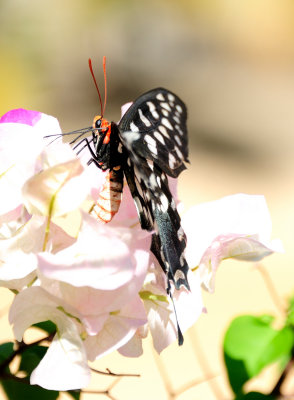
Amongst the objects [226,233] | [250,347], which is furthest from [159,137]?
[250,347]

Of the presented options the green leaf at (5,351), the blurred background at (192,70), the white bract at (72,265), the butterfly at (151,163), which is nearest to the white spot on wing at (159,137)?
the butterfly at (151,163)

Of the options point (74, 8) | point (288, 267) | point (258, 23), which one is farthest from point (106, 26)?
point (288, 267)

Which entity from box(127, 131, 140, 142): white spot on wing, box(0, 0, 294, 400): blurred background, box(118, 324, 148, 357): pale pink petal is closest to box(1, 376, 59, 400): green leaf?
box(118, 324, 148, 357): pale pink petal

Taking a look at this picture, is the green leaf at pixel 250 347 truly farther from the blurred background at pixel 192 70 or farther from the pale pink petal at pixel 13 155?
the blurred background at pixel 192 70

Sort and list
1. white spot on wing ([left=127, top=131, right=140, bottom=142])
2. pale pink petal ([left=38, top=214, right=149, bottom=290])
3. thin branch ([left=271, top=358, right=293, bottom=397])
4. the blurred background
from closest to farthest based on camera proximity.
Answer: pale pink petal ([left=38, top=214, right=149, bottom=290])
white spot on wing ([left=127, top=131, right=140, bottom=142])
thin branch ([left=271, top=358, right=293, bottom=397])
the blurred background

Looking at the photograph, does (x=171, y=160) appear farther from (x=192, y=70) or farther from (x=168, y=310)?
(x=192, y=70)

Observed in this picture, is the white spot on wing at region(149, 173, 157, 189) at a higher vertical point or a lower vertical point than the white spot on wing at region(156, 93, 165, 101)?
lower

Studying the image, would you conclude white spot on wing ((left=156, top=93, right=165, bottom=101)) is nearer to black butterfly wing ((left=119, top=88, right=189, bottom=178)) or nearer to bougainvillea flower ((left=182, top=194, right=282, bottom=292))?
black butterfly wing ((left=119, top=88, right=189, bottom=178))
